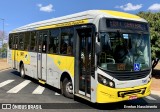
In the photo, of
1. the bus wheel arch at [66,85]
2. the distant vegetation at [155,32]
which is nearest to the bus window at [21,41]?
the bus wheel arch at [66,85]

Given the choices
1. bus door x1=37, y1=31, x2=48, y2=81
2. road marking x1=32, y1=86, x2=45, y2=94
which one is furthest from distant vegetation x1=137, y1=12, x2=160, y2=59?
road marking x1=32, y1=86, x2=45, y2=94

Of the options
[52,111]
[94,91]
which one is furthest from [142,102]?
[52,111]

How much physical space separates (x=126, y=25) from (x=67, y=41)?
2.68m

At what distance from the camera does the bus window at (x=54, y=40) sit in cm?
1298

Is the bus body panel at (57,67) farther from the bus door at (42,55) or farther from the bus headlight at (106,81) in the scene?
the bus headlight at (106,81)

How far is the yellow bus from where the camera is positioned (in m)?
9.80

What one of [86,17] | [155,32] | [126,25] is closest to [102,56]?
[126,25]

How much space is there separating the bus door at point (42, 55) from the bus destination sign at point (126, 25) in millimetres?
4888

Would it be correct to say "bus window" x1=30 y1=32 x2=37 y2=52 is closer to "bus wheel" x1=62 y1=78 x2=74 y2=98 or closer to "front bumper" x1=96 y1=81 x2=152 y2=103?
"bus wheel" x1=62 y1=78 x2=74 y2=98

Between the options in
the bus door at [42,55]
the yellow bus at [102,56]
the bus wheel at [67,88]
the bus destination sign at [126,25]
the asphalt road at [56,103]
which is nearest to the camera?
the yellow bus at [102,56]

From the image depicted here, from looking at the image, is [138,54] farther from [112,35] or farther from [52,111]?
[52,111]

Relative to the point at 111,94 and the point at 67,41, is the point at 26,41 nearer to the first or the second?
the point at 67,41

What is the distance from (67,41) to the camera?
1200 centimetres

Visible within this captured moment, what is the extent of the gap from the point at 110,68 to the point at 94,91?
92 cm
